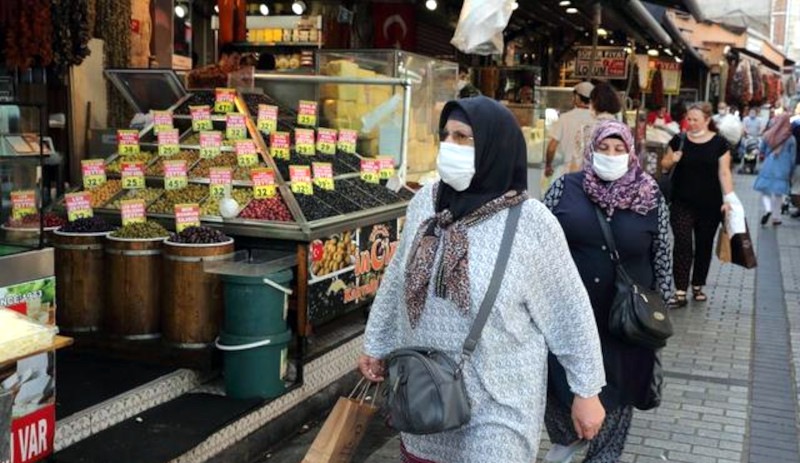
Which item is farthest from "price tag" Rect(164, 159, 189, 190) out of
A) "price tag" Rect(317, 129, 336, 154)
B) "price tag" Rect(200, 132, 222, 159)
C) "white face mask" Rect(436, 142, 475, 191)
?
"white face mask" Rect(436, 142, 475, 191)

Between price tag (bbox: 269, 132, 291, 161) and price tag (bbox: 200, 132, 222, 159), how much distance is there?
34 cm

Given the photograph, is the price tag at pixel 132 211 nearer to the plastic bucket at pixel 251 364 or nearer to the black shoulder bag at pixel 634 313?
the plastic bucket at pixel 251 364

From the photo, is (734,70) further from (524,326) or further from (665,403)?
(524,326)

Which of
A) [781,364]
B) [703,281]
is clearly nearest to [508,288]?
[781,364]

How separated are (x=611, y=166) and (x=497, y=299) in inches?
63.1

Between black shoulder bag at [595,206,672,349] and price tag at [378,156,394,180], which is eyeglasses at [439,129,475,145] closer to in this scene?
black shoulder bag at [595,206,672,349]

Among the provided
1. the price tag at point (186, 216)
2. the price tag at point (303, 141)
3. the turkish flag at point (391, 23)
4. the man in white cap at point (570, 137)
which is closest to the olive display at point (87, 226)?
the price tag at point (186, 216)

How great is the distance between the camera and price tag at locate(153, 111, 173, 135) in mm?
5664

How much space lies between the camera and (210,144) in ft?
18.1

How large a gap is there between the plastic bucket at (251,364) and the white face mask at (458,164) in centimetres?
220

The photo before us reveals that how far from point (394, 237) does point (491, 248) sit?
3.51m

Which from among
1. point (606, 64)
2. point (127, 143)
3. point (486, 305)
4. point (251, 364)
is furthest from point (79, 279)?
point (606, 64)

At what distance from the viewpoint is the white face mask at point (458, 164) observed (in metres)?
2.63

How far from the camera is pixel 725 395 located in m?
5.88
